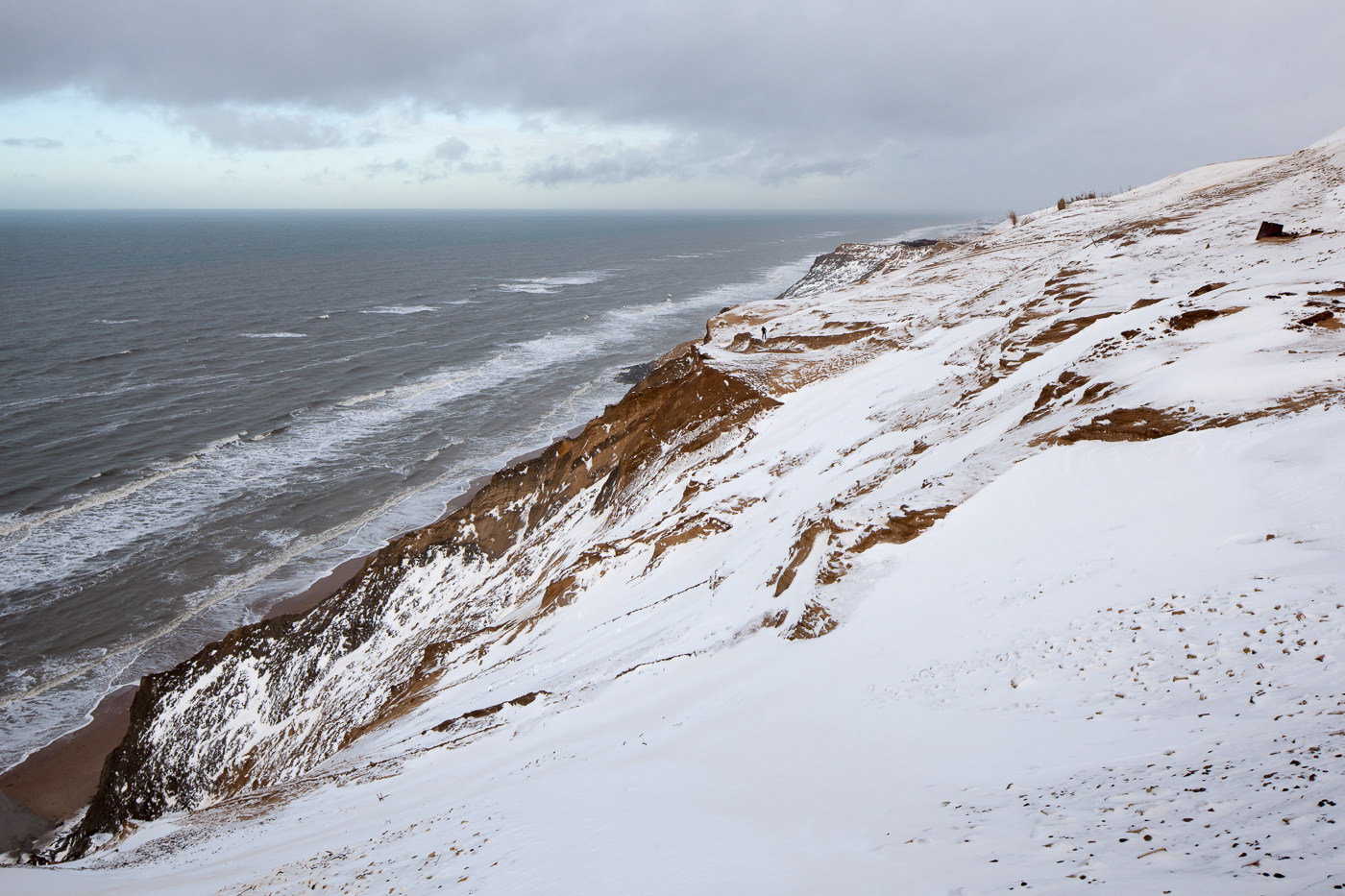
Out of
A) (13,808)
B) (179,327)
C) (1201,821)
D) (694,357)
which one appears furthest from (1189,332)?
(179,327)

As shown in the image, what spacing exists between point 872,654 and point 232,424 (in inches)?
1744

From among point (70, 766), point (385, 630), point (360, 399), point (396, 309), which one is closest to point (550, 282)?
point (396, 309)

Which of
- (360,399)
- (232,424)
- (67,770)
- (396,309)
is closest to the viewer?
(67,770)

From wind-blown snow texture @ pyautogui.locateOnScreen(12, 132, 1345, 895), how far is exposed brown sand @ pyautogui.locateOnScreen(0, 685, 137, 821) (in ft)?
7.72

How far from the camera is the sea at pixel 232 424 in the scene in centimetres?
2598

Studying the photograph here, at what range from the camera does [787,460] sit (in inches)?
760

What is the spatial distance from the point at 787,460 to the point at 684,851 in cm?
1341

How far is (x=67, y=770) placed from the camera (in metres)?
20.3

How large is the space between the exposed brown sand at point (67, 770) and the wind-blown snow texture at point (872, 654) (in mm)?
2354

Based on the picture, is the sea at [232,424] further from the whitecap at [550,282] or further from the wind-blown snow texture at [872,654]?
the wind-blown snow texture at [872,654]

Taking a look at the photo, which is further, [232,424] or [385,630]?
[232,424]

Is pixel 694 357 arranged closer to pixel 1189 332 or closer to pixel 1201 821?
pixel 1189 332

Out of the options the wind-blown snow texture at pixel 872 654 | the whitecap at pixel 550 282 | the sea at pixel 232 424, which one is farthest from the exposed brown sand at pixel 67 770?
the whitecap at pixel 550 282

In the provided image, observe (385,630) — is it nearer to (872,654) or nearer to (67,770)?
(67,770)
